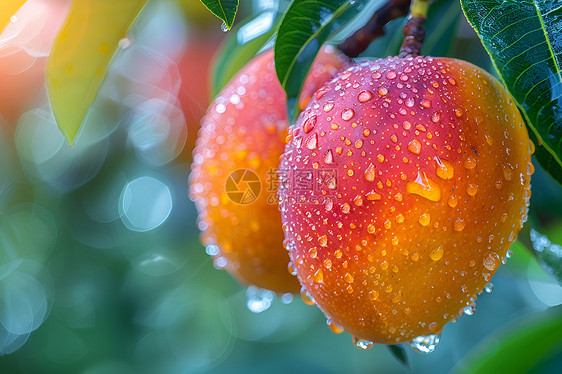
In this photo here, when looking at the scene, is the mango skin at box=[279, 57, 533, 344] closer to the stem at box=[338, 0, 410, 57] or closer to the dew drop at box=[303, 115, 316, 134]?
the dew drop at box=[303, 115, 316, 134]

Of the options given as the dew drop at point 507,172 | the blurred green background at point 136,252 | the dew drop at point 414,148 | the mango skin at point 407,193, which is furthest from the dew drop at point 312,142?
the blurred green background at point 136,252

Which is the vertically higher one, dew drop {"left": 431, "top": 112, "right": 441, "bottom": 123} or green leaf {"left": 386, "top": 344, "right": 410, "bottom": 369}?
dew drop {"left": 431, "top": 112, "right": 441, "bottom": 123}

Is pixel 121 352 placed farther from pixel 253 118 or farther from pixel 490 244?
pixel 490 244

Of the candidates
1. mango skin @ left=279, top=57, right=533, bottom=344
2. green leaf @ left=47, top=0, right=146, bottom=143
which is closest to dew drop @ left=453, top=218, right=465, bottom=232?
mango skin @ left=279, top=57, right=533, bottom=344

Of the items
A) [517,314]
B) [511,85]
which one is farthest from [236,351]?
[511,85]

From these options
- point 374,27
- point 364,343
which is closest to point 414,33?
point 374,27

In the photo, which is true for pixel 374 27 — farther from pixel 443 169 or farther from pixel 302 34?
pixel 443 169
